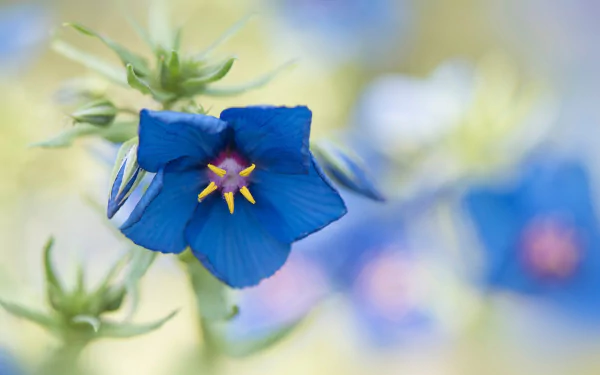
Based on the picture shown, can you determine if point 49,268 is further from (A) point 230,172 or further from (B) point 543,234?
(B) point 543,234

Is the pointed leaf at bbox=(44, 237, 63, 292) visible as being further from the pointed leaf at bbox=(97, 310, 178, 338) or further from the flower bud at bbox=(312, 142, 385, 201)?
the flower bud at bbox=(312, 142, 385, 201)

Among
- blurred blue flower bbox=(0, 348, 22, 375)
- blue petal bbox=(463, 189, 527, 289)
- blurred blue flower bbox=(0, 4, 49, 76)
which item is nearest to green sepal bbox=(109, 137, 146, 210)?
blurred blue flower bbox=(0, 348, 22, 375)

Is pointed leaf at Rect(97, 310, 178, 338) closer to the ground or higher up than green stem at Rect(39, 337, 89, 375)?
higher up

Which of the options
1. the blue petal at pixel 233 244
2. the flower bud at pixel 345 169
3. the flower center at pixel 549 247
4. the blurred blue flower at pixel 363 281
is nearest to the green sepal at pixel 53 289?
the blue petal at pixel 233 244

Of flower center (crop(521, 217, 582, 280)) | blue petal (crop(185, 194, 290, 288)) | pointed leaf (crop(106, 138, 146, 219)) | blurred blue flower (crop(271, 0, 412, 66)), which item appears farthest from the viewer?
blurred blue flower (crop(271, 0, 412, 66))

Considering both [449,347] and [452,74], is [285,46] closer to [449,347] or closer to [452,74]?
[452,74]

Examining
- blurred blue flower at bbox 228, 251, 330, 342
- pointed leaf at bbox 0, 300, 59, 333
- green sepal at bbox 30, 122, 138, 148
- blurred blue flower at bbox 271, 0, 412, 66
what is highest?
green sepal at bbox 30, 122, 138, 148
